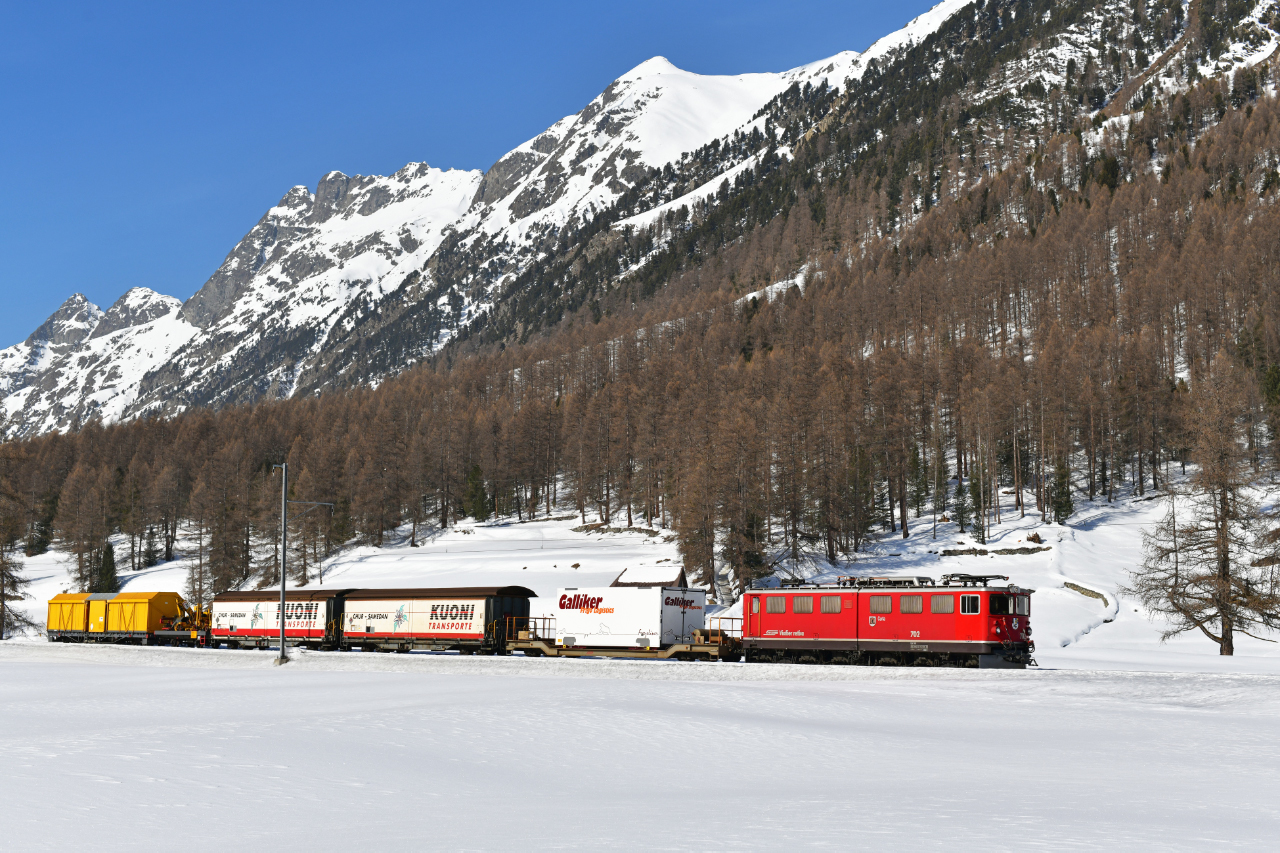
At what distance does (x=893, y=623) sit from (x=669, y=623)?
31.1ft

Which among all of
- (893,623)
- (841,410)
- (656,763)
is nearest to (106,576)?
(841,410)

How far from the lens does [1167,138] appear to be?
566 feet

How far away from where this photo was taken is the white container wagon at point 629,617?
133 feet

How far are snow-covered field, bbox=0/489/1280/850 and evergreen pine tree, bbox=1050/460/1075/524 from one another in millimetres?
34877

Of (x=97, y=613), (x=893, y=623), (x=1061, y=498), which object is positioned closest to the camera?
(x=893, y=623)

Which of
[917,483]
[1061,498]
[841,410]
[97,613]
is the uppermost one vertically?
[841,410]

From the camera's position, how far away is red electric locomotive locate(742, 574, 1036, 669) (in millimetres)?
34625

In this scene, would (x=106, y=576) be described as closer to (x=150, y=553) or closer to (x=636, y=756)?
(x=150, y=553)

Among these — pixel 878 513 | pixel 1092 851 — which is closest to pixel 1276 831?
pixel 1092 851

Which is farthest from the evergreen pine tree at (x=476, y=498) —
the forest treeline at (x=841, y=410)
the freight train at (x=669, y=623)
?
the freight train at (x=669, y=623)

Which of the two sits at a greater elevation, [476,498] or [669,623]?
[476,498]

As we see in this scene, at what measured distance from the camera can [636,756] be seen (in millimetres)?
17672

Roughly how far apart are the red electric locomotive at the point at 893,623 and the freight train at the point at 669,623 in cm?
4

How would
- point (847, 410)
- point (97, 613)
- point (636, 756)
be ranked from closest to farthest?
point (636, 756), point (97, 613), point (847, 410)
